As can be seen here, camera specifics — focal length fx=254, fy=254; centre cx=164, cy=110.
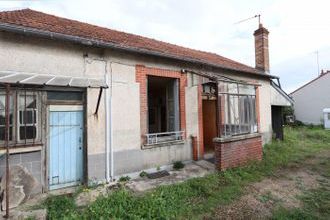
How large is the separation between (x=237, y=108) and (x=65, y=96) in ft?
20.1

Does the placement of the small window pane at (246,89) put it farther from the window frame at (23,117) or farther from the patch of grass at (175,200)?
the window frame at (23,117)

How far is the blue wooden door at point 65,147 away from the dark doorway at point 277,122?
40.2 ft

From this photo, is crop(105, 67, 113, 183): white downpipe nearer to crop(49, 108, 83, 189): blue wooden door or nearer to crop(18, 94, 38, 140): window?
crop(49, 108, 83, 189): blue wooden door

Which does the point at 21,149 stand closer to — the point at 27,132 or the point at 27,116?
the point at 27,132

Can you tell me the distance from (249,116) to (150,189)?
213 inches

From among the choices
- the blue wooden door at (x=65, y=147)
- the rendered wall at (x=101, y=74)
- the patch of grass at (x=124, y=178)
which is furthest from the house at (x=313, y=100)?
the blue wooden door at (x=65, y=147)

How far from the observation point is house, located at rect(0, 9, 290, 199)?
19.8ft

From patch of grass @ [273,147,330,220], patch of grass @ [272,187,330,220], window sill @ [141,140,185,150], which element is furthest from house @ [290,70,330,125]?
window sill @ [141,140,185,150]

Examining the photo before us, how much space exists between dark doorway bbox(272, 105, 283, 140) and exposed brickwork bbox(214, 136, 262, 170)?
6.07 meters

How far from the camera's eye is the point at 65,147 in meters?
6.70

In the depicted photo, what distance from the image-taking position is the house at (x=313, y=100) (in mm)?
26594

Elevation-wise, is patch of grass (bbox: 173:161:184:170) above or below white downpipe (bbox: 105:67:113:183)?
below

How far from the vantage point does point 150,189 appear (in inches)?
265

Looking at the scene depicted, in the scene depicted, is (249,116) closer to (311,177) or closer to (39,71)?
(311,177)
